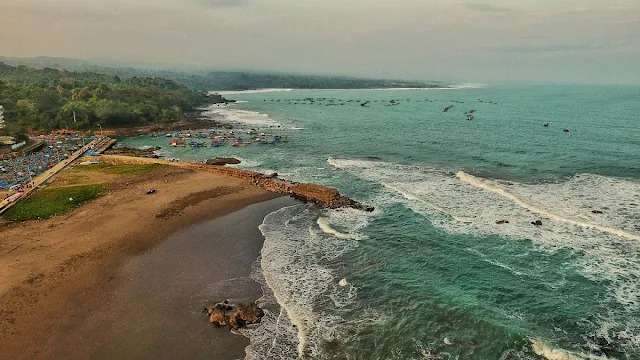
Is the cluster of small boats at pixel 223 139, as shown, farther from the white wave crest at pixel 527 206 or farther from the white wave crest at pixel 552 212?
the white wave crest at pixel 527 206

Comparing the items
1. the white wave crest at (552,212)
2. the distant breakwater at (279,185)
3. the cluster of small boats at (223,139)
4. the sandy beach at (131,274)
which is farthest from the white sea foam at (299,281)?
→ the cluster of small boats at (223,139)

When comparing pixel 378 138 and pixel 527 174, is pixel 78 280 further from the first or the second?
pixel 378 138

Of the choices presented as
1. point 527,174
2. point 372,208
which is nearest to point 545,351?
point 372,208

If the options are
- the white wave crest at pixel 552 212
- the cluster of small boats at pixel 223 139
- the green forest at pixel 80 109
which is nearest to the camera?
the white wave crest at pixel 552 212

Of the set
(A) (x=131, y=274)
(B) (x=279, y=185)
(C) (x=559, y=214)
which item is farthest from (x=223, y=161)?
(C) (x=559, y=214)

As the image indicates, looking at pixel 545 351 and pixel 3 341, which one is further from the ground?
pixel 545 351

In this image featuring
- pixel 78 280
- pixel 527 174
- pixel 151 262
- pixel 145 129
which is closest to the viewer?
pixel 78 280

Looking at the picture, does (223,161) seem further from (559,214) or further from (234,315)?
(559,214)
